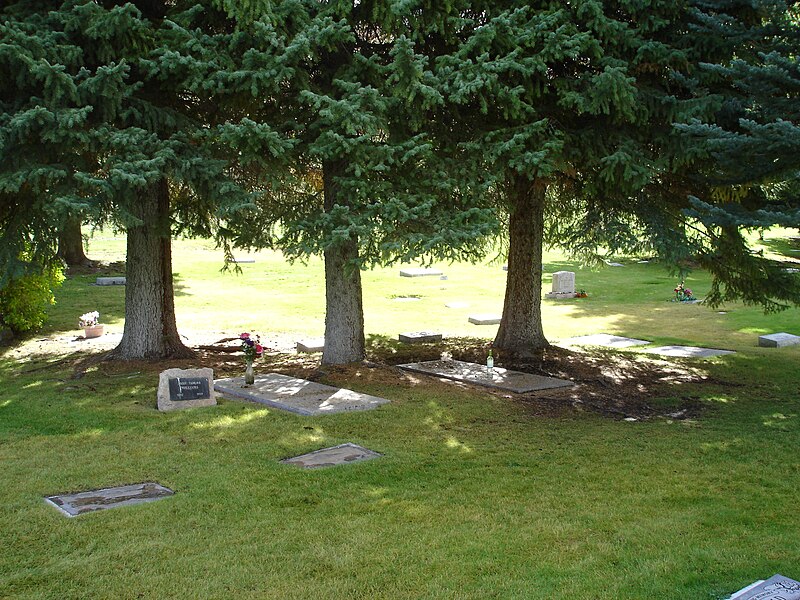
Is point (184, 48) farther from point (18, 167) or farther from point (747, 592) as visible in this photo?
point (747, 592)

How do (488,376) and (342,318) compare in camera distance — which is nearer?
(488,376)

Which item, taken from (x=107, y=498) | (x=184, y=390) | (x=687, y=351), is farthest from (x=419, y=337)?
(x=107, y=498)

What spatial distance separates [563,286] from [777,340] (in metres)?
9.31

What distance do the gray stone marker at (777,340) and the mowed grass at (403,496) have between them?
145 inches

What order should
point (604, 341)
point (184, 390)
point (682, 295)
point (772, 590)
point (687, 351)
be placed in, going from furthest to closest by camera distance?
point (682, 295)
point (604, 341)
point (687, 351)
point (184, 390)
point (772, 590)

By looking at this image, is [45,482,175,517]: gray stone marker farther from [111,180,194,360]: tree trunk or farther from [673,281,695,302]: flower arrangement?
[673,281,695,302]: flower arrangement

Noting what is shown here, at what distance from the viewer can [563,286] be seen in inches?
990

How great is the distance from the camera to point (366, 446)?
8242 millimetres

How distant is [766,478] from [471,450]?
2674mm

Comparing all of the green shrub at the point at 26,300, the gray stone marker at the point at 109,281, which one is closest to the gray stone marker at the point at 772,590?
the green shrub at the point at 26,300

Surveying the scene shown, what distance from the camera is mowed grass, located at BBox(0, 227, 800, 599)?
511 centimetres

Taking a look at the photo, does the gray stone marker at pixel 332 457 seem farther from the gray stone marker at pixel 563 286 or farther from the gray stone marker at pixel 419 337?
the gray stone marker at pixel 563 286

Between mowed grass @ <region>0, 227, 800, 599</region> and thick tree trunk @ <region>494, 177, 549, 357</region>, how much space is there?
9.18 ft

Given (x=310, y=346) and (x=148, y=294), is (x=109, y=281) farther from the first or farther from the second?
(x=148, y=294)
